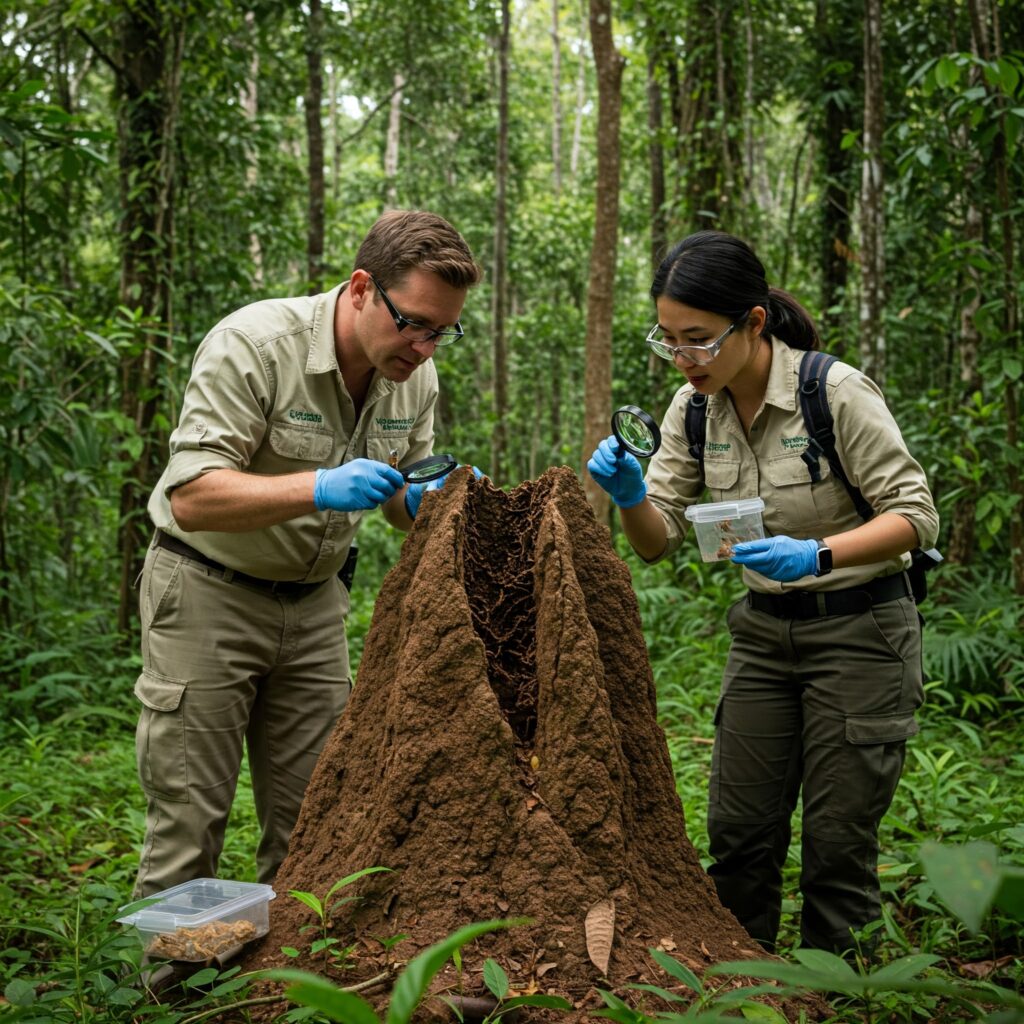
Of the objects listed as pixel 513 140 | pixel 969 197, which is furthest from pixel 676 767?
pixel 513 140

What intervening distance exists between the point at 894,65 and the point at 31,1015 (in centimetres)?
925

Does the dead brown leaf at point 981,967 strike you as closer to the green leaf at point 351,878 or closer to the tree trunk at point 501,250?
the green leaf at point 351,878

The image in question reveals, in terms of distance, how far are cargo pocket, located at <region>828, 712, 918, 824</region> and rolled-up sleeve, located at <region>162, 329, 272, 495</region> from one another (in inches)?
71.4

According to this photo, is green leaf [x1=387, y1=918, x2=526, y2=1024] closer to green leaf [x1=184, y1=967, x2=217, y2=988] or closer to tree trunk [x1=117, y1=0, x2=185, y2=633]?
green leaf [x1=184, y1=967, x2=217, y2=988]

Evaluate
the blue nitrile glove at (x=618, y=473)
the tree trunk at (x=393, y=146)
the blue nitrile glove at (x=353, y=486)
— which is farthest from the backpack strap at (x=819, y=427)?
the tree trunk at (x=393, y=146)

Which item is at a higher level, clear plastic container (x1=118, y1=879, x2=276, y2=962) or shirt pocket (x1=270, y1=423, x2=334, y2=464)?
shirt pocket (x1=270, y1=423, x2=334, y2=464)

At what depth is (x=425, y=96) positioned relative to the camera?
13.9 m

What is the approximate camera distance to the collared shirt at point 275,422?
2.77 metres

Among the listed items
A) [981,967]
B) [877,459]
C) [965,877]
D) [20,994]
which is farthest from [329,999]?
[981,967]

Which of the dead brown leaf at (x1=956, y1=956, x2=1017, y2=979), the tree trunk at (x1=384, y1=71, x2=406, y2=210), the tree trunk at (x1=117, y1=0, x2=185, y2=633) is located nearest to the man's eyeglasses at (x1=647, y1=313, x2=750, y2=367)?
the dead brown leaf at (x1=956, y1=956, x2=1017, y2=979)

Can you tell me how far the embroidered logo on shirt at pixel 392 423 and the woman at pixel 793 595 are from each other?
0.69 metres

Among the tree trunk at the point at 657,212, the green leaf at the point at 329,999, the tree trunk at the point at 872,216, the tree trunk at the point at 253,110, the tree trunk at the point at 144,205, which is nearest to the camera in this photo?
the green leaf at the point at 329,999

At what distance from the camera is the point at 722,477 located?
305cm

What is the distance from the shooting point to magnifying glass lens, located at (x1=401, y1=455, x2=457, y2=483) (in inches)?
112
